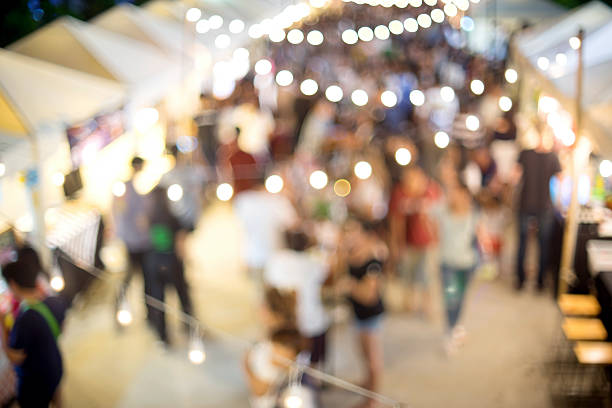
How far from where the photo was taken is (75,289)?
5301mm

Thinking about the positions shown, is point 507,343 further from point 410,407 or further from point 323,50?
point 323,50

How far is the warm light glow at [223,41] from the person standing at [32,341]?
726 cm

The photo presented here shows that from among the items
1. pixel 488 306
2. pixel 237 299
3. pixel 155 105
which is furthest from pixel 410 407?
pixel 155 105

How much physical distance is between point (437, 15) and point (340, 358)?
18.7 metres

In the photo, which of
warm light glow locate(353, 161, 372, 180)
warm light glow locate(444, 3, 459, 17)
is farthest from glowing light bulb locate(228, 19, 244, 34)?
warm light glow locate(444, 3, 459, 17)

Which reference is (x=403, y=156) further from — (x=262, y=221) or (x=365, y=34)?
(x=365, y=34)

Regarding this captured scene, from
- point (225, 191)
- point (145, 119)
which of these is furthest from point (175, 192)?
point (145, 119)

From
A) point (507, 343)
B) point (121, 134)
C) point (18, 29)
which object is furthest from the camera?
point (18, 29)

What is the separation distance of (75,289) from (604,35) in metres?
5.45

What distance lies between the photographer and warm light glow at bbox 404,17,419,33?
2034 centimetres

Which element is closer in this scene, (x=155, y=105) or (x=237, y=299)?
(x=237, y=299)

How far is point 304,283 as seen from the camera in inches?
156

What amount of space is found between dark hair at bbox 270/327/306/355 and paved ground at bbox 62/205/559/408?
Answer: 40.6 inches

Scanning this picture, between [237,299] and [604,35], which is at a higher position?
[604,35]
